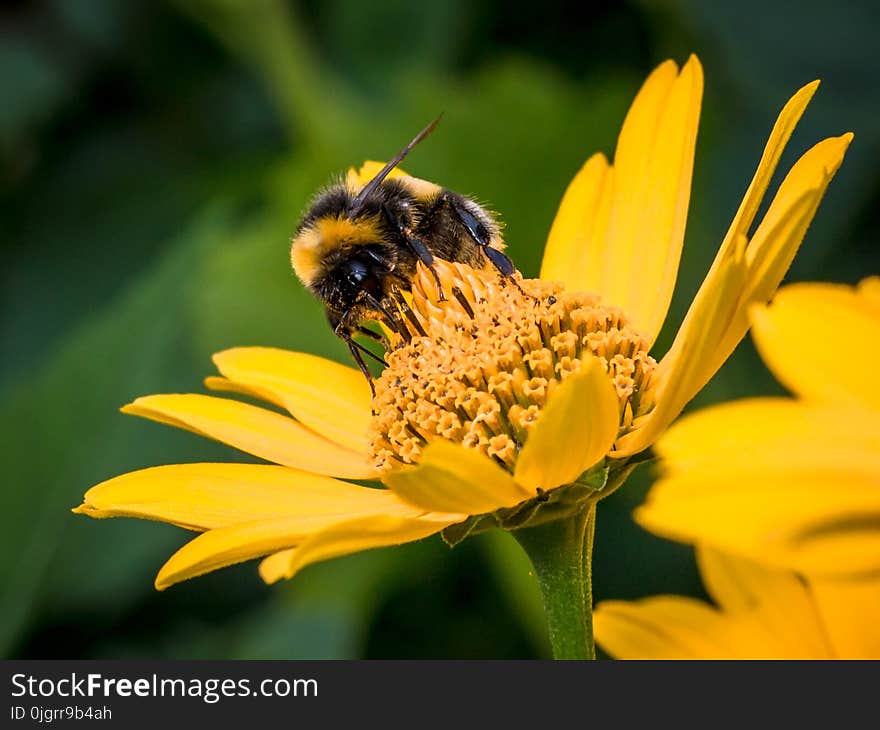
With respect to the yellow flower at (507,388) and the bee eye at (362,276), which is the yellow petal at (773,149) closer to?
the yellow flower at (507,388)

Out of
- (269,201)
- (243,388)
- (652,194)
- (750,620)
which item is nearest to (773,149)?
(652,194)

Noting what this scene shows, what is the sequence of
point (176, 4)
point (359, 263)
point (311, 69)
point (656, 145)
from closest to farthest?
point (656, 145), point (359, 263), point (311, 69), point (176, 4)

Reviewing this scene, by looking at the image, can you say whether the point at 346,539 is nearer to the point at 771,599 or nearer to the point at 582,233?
the point at 771,599

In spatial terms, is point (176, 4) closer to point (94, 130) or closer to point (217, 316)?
point (94, 130)

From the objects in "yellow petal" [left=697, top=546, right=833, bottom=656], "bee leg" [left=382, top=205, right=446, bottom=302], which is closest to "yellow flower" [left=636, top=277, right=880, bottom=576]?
"yellow petal" [left=697, top=546, right=833, bottom=656]

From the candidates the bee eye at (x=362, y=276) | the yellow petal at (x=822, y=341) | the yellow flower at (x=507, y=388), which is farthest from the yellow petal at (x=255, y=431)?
the yellow petal at (x=822, y=341)

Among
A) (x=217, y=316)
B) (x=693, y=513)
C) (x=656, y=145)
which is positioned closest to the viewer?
(x=693, y=513)

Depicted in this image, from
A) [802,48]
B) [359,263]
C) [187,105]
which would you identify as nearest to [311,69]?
[187,105]

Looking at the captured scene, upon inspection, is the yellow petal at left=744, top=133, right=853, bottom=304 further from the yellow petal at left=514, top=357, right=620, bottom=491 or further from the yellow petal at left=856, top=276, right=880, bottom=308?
the yellow petal at left=856, top=276, right=880, bottom=308
